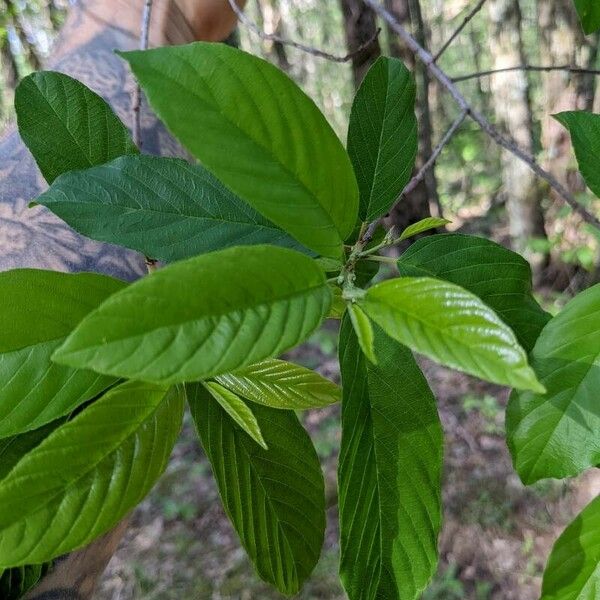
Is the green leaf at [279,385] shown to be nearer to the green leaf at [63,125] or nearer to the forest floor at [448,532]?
the green leaf at [63,125]

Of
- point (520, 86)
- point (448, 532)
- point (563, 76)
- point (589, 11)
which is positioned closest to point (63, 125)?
point (589, 11)

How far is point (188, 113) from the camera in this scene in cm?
36

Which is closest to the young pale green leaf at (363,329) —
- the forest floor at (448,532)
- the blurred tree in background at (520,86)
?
the blurred tree in background at (520,86)

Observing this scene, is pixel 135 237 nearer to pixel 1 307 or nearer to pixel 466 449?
pixel 1 307

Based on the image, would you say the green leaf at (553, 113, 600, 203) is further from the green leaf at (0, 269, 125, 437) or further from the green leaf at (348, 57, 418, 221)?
the green leaf at (0, 269, 125, 437)

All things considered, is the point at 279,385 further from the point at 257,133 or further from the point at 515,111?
the point at 515,111

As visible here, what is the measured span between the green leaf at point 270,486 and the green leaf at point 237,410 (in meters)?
0.02

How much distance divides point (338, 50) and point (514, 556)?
20.1 ft

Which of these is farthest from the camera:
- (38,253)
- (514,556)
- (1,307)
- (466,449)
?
(466,449)

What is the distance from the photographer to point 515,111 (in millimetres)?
3156

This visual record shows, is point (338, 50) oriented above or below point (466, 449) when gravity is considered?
above

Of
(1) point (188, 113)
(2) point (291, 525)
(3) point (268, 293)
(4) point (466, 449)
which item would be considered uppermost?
(1) point (188, 113)

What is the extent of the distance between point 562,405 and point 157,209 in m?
0.40

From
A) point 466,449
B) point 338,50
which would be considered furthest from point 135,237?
point 338,50
